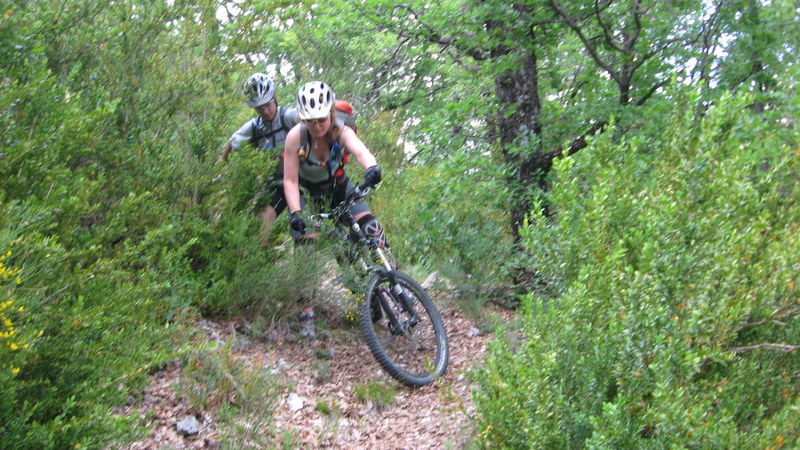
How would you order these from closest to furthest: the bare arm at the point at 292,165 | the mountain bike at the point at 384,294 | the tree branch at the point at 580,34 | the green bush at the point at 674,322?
the green bush at the point at 674,322
the bare arm at the point at 292,165
the mountain bike at the point at 384,294
the tree branch at the point at 580,34

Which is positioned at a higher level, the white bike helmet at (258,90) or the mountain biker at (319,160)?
the white bike helmet at (258,90)

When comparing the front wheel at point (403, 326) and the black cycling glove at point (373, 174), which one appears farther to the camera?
the front wheel at point (403, 326)

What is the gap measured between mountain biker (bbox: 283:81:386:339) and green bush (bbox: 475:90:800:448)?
2239 mm

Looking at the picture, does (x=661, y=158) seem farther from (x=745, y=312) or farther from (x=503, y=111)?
(x=503, y=111)

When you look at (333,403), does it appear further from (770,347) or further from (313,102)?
(770,347)

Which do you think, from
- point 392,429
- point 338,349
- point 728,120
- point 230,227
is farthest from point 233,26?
point 728,120

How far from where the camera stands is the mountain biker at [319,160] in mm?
4941

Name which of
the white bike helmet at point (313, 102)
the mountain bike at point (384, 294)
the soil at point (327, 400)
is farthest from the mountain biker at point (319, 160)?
the soil at point (327, 400)

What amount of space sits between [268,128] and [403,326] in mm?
2043

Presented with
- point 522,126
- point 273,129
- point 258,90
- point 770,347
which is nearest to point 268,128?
point 273,129

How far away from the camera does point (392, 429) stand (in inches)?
178

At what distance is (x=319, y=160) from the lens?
5.45 metres

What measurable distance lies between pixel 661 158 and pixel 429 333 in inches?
116

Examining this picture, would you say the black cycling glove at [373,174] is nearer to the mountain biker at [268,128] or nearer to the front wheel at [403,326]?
the front wheel at [403,326]
